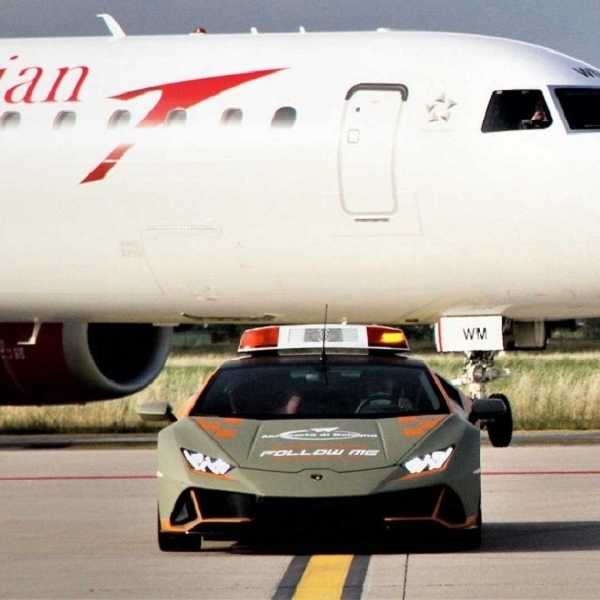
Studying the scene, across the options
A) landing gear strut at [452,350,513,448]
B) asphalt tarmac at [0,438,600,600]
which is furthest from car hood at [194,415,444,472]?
landing gear strut at [452,350,513,448]

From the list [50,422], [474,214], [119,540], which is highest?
[474,214]

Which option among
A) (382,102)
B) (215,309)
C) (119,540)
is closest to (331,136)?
(382,102)

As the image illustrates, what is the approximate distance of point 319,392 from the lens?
38.4ft

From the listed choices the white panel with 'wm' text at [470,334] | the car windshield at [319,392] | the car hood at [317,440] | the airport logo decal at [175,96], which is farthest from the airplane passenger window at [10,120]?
the car hood at [317,440]

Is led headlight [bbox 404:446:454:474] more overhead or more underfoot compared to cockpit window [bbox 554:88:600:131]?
more underfoot

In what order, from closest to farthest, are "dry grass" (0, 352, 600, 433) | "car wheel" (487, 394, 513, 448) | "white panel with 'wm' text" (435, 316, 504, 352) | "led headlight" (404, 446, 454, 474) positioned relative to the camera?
"led headlight" (404, 446, 454, 474), "car wheel" (487, 394, 513, 448), "white panel with 'wm' text" (435, 316, 504, 352), "dry grass" (0, 352, 600, 433)

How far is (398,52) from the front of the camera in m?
16.8

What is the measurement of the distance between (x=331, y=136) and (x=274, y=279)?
140 cm

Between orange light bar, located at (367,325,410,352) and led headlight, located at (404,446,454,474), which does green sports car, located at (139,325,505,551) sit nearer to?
led headlight, located at (404,446,454,474)

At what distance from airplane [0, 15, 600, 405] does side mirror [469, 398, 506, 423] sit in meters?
4.48

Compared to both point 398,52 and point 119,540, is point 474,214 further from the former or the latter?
point 119,540

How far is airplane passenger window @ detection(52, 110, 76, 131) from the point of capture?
1731cm

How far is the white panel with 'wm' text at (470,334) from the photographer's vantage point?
55.3 feet

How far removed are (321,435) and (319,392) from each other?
3.29 ft
